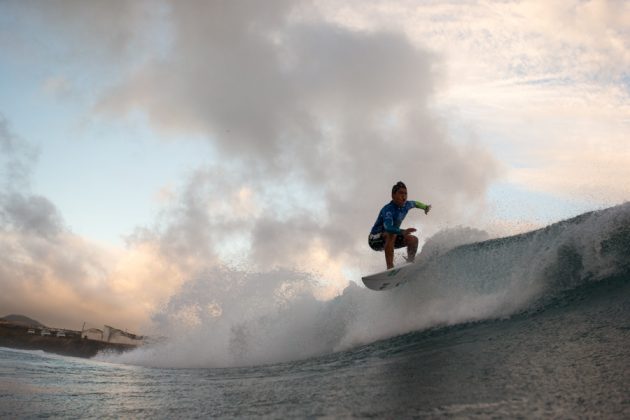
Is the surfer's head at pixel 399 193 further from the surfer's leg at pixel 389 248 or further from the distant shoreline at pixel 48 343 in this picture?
the distant shoreline at pixel 48 343

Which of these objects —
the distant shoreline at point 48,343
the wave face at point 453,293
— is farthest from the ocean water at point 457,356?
the distant shoreline at point 48,343

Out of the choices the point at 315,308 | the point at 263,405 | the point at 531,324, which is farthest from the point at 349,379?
the point at 315,308

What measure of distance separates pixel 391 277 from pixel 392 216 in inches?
53.1

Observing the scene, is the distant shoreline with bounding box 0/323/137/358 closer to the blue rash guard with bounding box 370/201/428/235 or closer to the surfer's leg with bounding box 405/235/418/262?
the blue rash guard with bounding box 370/201/428/235

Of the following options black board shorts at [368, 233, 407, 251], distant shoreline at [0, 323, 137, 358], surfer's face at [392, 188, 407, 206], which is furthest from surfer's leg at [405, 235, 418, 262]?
distant shoreline at [0, 323, 137, 358]

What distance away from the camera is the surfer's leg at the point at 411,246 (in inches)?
403

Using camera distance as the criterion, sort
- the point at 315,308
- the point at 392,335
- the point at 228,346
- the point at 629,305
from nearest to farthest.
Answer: the point at 629,305 → the point at 392,335 → the point at 315,308 → the point at 228,346

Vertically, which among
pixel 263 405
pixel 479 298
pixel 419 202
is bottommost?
pixel 263 405

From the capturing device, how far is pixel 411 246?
33.8 feet

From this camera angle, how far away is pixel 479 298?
856 centimetres

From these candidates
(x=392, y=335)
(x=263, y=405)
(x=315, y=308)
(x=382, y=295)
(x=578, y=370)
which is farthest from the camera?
(x=315, y=308)

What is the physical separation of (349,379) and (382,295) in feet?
20.8

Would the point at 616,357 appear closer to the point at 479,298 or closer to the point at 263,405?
the point at 263,405

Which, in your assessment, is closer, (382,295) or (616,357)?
(616,357)
